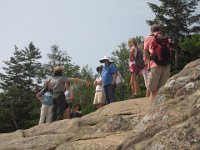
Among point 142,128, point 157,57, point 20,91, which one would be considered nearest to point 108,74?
point 157,57

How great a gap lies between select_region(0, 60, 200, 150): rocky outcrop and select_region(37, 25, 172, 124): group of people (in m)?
0.96

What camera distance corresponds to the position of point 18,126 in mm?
42000

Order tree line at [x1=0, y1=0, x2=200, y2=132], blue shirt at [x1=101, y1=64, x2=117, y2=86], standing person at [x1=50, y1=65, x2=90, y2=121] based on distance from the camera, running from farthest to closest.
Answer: tree line at [x1=0, y1=0, x2=200, y2=132], blue shirt at [x1=101, y1=64, x2=117, y2=86], standing person at [x1=50, y1=65, x2=90, y2=121]

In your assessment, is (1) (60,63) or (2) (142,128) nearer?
(2) (142,128)

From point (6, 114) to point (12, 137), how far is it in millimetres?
32407

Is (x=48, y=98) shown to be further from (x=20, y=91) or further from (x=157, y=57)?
(x=20, y=91)

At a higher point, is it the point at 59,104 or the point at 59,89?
the point at 59,89

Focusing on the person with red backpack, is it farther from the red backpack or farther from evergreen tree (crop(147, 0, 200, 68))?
evergreen tree (crop(147, 0, 200, 68))

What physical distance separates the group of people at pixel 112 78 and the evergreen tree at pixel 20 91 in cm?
2852

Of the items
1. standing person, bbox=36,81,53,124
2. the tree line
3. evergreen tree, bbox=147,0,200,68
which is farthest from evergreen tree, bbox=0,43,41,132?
standing person, bbox=36,81,53,124

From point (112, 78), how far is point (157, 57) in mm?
3439

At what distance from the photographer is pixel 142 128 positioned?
5941 mm

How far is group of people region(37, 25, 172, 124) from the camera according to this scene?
953cm

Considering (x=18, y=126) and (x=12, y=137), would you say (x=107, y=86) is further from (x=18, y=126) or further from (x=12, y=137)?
(x=18, y=126)
